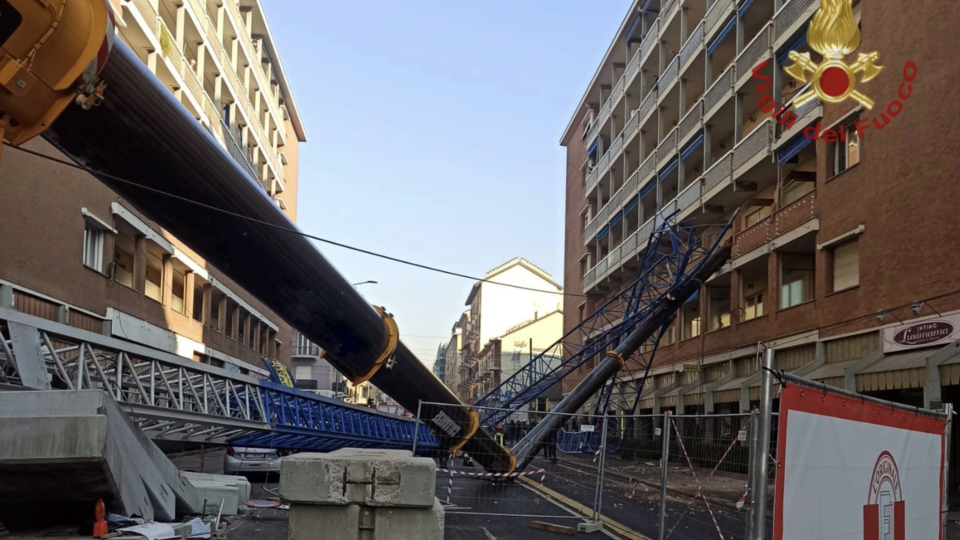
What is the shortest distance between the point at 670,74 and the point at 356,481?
31.8 m

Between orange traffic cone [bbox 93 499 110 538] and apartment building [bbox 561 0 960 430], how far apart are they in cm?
1419

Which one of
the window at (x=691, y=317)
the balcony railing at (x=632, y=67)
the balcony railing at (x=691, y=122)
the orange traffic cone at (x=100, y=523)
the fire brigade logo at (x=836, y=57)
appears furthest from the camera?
the balcony railing at (x=632, y=67)

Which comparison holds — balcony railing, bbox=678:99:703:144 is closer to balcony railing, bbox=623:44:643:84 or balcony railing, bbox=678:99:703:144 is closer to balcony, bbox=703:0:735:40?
balcony, bbox=703:0:735:40

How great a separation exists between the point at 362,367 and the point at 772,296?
16583 millimetres

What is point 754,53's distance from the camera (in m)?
25.9

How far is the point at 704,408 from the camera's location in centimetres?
2970

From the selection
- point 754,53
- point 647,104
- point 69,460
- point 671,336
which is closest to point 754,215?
point 754,53

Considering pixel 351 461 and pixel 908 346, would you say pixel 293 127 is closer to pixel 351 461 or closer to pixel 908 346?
pixel 908 346

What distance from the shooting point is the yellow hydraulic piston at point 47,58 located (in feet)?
18.1

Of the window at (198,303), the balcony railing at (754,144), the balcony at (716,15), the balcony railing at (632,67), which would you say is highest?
the balcony railing at (632,67)

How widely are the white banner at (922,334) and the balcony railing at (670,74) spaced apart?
59.8 ft

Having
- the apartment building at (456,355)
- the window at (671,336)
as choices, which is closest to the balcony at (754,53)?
the window at (671,336)

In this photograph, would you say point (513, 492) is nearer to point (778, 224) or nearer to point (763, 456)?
point (763, 456)

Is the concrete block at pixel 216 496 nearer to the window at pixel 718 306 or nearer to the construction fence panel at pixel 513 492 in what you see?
the construction fence panel at pixel 513 492
